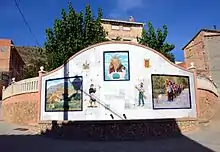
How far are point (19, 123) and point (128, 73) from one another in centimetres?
789

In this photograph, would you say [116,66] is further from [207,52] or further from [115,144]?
[207,52]

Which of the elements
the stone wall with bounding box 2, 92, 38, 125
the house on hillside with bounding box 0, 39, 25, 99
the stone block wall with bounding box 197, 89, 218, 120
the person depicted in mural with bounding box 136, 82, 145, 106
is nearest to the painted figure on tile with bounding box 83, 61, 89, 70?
the person depicted in mural with bounding box 136, 82, 145, 106

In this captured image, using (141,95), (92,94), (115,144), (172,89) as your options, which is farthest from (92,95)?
(172,89)

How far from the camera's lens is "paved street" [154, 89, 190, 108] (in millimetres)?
13930

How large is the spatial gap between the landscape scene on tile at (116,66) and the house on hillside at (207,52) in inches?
532

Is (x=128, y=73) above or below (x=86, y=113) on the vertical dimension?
above

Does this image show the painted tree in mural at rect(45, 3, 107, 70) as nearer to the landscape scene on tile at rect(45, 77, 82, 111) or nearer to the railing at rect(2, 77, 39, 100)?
the railing at rect(2, 77, 39, 100)

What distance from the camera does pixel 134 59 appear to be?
14.1 m

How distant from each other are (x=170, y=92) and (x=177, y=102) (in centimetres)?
66

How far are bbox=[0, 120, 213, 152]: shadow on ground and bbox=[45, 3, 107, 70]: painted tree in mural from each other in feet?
27.6

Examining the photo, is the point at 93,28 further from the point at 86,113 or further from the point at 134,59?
the point at 86,113

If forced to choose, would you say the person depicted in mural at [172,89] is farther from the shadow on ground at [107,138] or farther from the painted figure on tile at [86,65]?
the painted figure on tile at [86,65]

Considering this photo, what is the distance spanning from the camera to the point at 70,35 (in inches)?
805

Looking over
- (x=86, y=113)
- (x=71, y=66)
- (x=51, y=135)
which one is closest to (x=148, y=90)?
(x=86, y=113)
